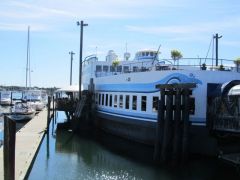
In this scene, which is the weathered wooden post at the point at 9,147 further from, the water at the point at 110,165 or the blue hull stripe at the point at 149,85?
the blue hull stripe at the point at 149,85

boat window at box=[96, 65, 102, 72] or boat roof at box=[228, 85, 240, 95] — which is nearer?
boat roof at box=[228, 85, 240, 95]

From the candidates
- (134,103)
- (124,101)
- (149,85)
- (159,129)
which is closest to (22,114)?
(124,101)

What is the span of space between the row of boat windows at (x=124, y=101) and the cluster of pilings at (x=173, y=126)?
2973 mm

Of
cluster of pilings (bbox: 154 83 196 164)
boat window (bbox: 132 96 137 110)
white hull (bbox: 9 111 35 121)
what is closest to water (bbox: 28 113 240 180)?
cluster of pilings (bbox: 154 83 196 164)

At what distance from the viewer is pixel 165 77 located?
922 inches

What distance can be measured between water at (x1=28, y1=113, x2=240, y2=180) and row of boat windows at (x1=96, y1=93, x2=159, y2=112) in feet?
7.96

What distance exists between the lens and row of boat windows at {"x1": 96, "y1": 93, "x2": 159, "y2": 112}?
24158 millimetres

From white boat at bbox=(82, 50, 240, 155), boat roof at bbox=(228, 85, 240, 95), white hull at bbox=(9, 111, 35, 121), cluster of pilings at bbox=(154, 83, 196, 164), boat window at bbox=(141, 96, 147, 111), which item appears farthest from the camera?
white hull at bbox=(9, 111, 35, 121)

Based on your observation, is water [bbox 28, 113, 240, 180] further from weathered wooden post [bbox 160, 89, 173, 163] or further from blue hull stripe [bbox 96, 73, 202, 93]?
blue hull stripe [bbox 96, 73, 202, 93]

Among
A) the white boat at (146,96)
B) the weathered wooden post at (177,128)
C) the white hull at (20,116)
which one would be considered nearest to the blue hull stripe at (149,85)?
the white boat at (146,96)

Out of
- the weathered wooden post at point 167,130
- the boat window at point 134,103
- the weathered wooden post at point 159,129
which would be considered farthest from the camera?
the boat window at point 134,103

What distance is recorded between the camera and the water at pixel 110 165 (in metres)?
18.5

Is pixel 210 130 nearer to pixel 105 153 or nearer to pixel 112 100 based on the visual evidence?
pixel 105 153

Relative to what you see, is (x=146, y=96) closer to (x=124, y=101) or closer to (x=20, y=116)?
(x=124, y=101)
